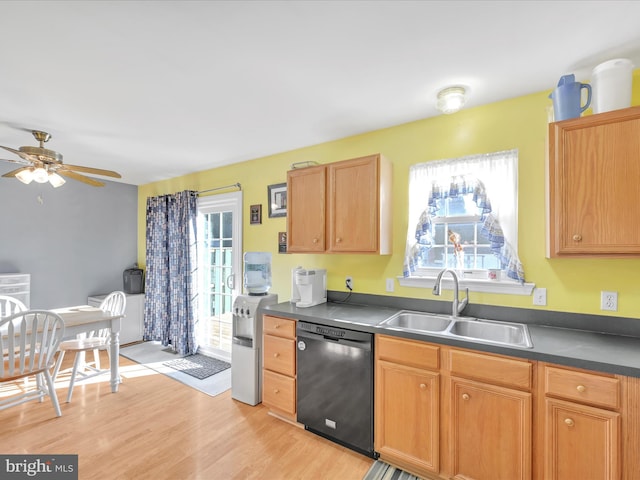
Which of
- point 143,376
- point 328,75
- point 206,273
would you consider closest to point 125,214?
point 206,273

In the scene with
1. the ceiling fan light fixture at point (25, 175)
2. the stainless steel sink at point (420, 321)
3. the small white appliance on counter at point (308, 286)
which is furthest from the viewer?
the small white appliance on counter at point (308, 286)

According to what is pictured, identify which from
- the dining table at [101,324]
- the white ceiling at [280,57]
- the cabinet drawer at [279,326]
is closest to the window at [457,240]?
the white ceiling at [280,57]

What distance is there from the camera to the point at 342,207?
2438 millimetres

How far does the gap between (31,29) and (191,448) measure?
2.62 metres

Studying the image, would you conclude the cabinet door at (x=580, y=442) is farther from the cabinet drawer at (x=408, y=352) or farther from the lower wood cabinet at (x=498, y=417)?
the cabinet drawer at (x=408, y=352)

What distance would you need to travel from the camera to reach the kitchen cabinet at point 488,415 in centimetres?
148

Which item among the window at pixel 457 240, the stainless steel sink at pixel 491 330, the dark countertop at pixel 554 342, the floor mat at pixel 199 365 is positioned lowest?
the floor mat at pixel 199 365

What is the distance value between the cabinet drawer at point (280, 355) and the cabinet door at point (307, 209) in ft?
2.64

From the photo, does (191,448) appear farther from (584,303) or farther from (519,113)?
(519,113)

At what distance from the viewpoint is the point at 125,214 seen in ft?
15.2

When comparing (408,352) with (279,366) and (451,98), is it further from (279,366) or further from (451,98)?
(451,98)

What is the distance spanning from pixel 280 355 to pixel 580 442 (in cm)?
186

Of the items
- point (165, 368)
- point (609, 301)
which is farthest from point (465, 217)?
point (165, 368)

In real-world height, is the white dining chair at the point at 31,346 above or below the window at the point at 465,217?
below
